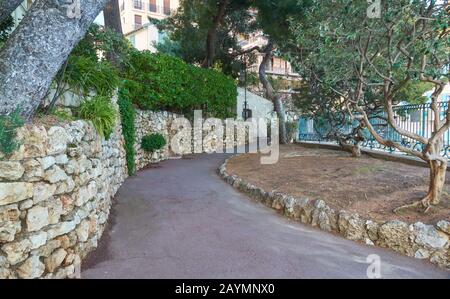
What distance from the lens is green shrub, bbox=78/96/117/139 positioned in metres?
4.88

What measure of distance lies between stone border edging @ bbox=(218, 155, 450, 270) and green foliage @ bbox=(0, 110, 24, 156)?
164 inches

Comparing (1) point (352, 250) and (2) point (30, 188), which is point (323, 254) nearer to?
(1) point (352, 250)

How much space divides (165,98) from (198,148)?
164 inches

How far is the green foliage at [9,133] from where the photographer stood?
290cm

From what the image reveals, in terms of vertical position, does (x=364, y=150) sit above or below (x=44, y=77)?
below

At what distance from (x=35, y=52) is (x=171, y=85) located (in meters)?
8.53

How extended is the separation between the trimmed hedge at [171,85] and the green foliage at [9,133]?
6.75 meters

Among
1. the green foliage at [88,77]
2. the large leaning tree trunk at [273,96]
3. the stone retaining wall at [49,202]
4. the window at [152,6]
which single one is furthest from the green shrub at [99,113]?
the window at [152,6]

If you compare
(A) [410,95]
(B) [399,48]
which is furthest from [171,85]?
(A) [410,95]

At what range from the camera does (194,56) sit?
17.8 meters

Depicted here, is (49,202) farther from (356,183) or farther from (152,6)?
(152,6)

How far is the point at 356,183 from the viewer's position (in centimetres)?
623

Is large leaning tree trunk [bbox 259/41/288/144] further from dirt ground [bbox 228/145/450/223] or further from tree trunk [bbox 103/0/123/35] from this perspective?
tree trunk [bbox 103/0/123/35]

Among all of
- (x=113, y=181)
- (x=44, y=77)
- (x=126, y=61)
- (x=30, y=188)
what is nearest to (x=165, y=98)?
(x=126, y=61)
